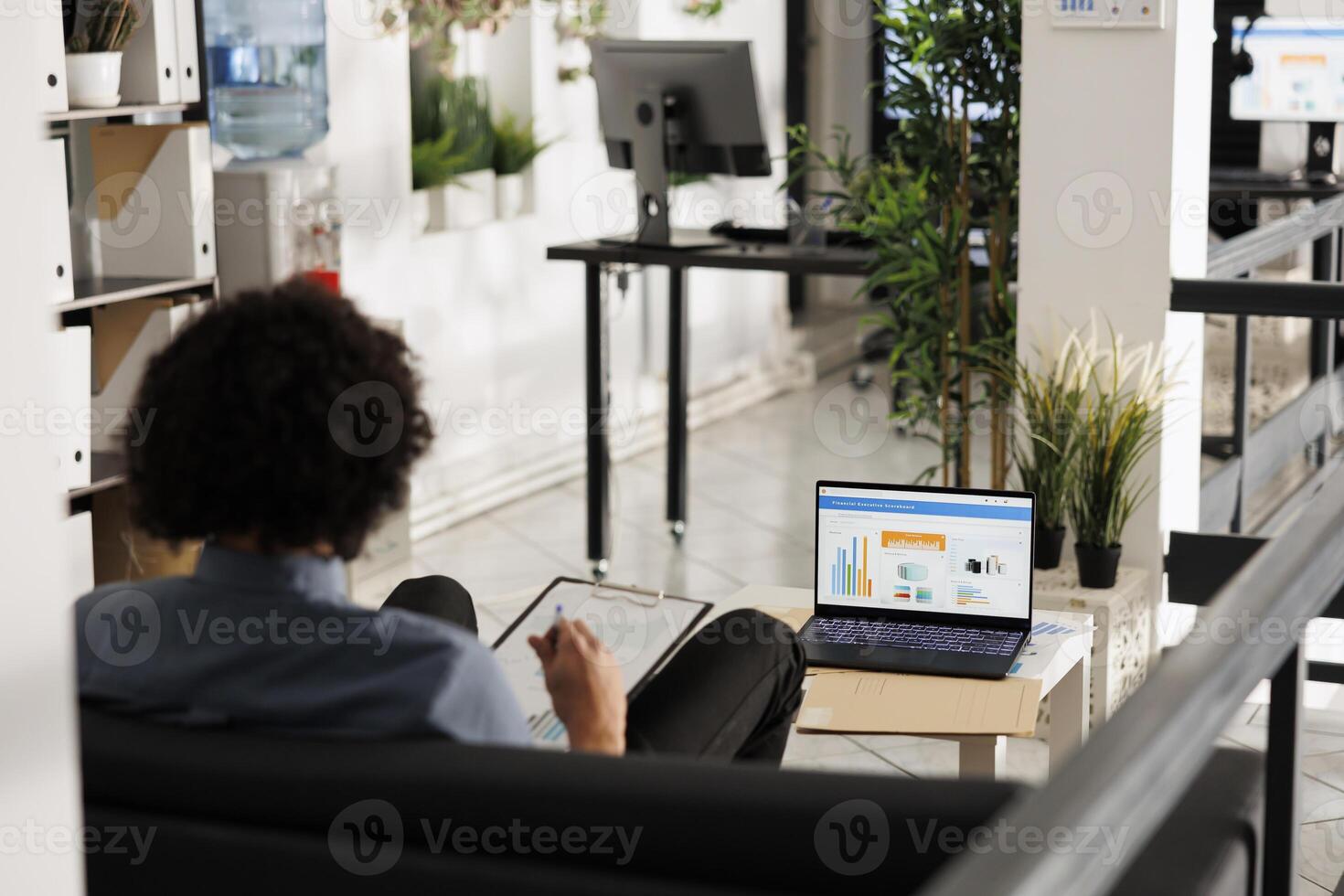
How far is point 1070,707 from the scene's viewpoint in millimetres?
2672

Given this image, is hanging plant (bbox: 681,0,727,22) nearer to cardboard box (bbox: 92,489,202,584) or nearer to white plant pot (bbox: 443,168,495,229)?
white plant pot (bbox: 443,168,495,229)

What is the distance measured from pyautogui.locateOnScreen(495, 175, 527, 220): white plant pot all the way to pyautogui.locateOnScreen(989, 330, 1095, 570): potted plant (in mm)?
2533

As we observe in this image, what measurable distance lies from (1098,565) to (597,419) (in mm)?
1689

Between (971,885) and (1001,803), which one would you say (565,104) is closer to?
(1001,803)

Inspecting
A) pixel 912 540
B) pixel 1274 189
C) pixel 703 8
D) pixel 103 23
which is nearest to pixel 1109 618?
pixel 912 540

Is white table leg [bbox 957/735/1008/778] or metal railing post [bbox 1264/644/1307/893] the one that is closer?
metal railing post [bbox 1264/644/1307/893]

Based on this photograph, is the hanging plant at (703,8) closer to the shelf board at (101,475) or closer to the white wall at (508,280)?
the white wall at (508,280)

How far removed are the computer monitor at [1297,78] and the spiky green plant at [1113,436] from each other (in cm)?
334

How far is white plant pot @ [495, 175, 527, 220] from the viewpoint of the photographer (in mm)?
5668

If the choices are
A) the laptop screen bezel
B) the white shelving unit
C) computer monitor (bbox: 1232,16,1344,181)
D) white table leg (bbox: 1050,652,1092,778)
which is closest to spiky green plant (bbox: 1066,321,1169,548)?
white table leg (bbox: 1050,652,1092,778)

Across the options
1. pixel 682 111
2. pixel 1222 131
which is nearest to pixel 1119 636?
pixel 682 111

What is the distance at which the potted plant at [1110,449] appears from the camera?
3516 mm

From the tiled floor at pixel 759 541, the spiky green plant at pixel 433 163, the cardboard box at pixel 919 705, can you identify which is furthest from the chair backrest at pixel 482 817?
the spiky green plant at pixel 433 163

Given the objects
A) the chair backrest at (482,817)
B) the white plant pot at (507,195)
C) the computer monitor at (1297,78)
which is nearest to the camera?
the chair backrest at (482,817)
